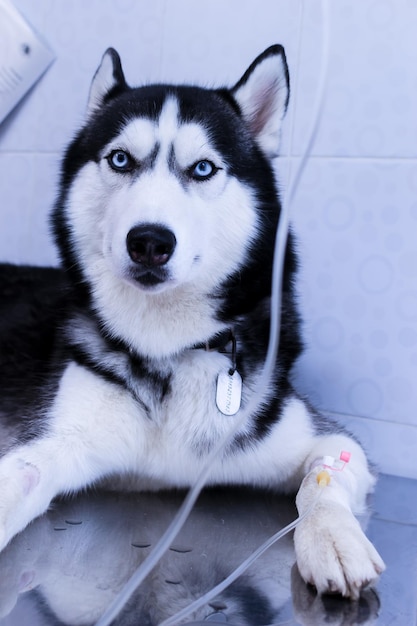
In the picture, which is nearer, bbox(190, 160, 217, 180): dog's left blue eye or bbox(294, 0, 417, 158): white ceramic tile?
bbox(190, 160, 217, 180): dog's left blue eye

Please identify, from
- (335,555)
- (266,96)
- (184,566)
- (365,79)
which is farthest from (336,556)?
(365,79)

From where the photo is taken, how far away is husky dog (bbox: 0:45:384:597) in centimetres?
102

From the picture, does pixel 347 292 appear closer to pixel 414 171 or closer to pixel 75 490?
pixel 414 171

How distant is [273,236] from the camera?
114 cm

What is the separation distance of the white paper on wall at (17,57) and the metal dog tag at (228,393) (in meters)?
1.33

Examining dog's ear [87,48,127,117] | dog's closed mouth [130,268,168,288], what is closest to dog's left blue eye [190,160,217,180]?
dog's closed mouth [130,268,168,288]

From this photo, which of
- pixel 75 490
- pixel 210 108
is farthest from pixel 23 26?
pixel 75 490

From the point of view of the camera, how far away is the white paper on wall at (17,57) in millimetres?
1882

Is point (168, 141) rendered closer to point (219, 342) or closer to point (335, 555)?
point (219, 342)

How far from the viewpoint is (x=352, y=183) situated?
5.10 ft

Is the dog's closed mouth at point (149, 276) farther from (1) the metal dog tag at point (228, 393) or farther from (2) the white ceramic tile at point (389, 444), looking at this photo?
(2) the white ceramic tile at point (389, 444)

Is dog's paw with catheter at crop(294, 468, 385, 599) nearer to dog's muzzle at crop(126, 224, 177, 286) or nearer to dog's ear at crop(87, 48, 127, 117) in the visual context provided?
dog's muzzle at crop(126, 224, 177, 286)

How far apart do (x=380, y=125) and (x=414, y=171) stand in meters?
0.15

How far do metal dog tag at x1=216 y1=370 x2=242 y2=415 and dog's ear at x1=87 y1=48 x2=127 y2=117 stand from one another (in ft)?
2.15
